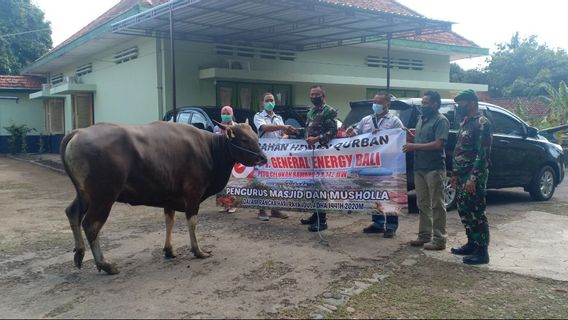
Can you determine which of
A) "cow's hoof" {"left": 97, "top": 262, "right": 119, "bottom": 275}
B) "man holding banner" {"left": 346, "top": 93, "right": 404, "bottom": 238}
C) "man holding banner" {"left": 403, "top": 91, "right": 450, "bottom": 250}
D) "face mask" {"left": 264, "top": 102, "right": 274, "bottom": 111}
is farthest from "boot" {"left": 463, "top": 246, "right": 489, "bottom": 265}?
"cow's hoof" {"left": 97, "top": 262, "right": 119, "bottom": 275}

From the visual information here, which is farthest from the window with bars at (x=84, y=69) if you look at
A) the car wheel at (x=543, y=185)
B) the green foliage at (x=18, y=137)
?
the car wheel at (x=543, y=185)

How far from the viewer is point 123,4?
56.3 ft

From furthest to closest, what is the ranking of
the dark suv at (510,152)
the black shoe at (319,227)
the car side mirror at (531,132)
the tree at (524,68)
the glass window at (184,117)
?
the tree at (524,68)
the glass window at (184,117)
the car side mirror at (531,132)
the dark suv at (510,152)
the black shoe at (319,227)

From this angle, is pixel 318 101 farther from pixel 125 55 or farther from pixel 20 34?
pixel 20 34

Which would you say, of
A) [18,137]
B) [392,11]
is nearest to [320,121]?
[392,11]

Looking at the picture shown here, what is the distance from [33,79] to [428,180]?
2342cm

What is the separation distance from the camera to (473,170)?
541cm

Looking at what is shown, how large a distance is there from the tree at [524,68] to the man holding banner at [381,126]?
101 ft

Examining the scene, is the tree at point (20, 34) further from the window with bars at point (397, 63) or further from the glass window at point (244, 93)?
the window with bars at point (397, 63)

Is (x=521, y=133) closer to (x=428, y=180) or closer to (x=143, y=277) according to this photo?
(x=428, y=180)

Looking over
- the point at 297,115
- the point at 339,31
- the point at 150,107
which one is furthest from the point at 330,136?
the point at 150,107

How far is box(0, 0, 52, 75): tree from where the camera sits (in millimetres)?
29578

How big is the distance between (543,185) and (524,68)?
33.4 m

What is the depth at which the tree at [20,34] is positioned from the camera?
97.0ft
